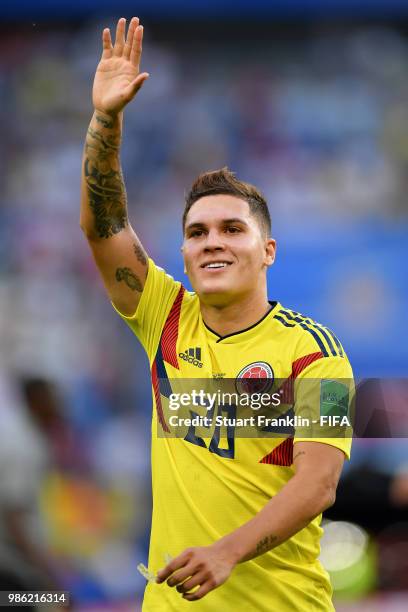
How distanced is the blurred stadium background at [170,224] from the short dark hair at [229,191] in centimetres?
424

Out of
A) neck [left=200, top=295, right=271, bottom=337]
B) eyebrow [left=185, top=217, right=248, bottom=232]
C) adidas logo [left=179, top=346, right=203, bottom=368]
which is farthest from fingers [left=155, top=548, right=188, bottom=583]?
eyebrow [left=185, top=217, right=248, bottom=232]

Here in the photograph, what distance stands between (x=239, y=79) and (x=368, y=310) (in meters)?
2.95

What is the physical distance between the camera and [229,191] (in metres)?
4.04

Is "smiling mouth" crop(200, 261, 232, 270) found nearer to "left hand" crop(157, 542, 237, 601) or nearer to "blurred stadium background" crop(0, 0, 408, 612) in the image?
"left hand" crop(157, 542, 237, 601)

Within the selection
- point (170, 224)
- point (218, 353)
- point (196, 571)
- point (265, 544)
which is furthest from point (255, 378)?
point (170, 224)

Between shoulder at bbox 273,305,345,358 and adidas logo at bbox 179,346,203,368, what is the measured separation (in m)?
0.35

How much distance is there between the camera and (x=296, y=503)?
324 centimetres

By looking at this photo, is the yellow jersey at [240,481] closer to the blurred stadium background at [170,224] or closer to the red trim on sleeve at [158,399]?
the red trim on sleeve at [158,399]

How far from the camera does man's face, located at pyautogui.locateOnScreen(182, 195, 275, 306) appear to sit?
383cm

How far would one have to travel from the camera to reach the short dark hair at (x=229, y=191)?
4047 millimetres

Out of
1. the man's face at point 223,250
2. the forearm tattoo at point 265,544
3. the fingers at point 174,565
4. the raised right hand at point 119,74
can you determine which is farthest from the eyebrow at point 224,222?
the fingers at point 174,565

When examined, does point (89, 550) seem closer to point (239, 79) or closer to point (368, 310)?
point (368, 310)

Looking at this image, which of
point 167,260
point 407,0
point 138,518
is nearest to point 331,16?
point 407,0

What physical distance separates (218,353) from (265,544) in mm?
927
